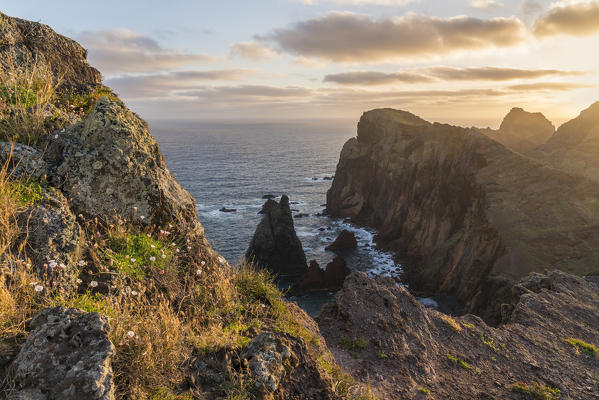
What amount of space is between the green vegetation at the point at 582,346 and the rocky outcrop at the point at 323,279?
3158 centimetres

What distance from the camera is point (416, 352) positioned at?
11.3m

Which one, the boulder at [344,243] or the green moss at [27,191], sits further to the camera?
the boulder at [344,243]

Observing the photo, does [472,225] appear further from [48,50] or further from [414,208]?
[48,50]

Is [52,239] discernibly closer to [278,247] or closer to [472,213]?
[278,247]

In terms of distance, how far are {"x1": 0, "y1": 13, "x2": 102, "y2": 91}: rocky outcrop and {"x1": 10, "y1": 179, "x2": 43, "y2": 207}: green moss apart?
15.9 feet

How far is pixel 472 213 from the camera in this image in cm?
4794

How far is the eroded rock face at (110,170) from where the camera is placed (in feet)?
22.1

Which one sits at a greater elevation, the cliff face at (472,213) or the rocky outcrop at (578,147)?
the rocky outcrop at (578,147)

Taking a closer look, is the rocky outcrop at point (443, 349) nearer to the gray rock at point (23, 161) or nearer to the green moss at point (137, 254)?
the green moss at point (137, 254)

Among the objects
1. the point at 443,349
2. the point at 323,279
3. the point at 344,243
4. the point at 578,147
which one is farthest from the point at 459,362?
the point at 578,147

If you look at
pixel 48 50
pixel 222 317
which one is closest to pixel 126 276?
pixel 222 317

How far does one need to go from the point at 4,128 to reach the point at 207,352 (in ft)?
21.6

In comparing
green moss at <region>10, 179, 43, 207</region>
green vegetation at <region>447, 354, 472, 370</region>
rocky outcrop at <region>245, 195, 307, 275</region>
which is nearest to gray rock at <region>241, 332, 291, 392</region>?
green moss at <region>10, 179, 43, 207</region>

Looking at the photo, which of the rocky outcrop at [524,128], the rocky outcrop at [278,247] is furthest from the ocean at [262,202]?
the rocky outcrop at [524,128]
